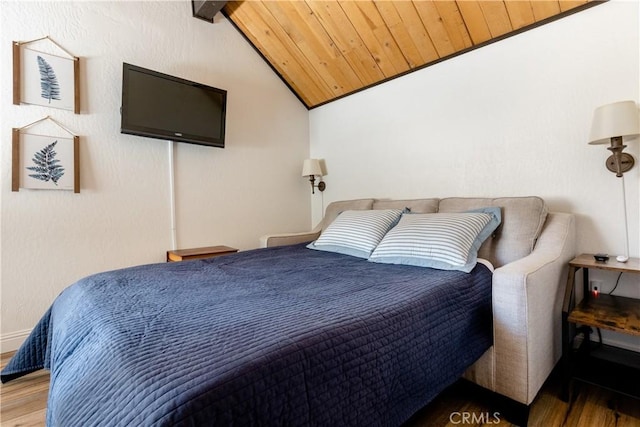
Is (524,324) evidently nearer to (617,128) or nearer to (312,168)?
(617,128)

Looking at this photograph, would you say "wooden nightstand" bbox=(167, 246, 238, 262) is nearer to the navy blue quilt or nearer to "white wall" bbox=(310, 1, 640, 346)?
the navy blue quilt

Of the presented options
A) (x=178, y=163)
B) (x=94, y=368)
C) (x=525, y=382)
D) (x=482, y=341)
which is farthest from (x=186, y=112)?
(x=525, y=382)

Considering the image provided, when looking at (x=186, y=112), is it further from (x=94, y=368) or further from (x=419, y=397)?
(x=419, y=397)

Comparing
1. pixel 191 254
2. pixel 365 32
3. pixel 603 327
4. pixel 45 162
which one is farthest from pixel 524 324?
pixel 45 162

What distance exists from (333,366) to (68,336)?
877 millimetres

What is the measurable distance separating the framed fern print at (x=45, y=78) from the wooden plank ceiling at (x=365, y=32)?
61.1 inches

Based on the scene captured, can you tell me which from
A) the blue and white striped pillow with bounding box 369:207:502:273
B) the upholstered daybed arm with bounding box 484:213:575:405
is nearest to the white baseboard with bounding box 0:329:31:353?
the blue and white striped pillow with bounding box 369:207:502:273

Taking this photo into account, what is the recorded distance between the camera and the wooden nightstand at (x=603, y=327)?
135cm

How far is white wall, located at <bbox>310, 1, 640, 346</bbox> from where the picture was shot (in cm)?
178

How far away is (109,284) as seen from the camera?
1362mm

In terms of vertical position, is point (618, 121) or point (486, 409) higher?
point (618, 121)

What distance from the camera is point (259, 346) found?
2.41 ft

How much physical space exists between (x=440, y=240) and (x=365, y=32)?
1.93 m

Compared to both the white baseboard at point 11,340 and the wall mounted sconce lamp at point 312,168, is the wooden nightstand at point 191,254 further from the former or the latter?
the wall mounted sconce lamp at point 312,168
